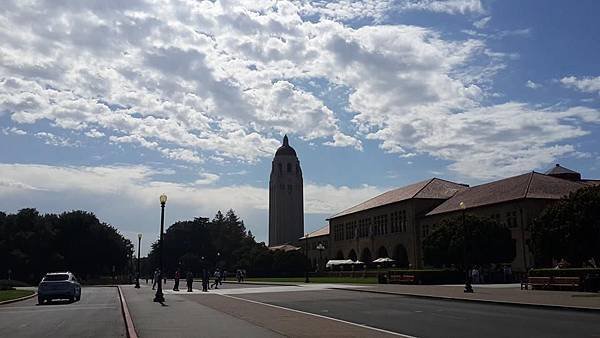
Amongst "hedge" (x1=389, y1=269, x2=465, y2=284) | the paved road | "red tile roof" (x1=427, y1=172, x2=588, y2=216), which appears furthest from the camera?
"red tile roof" (x1=427, y1=172, x2=588, y2=216)

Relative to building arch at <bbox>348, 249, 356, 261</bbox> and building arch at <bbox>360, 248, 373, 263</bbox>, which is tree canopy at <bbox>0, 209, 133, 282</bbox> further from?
building arch at <bbox>360, 248, 373, 263</bbox>

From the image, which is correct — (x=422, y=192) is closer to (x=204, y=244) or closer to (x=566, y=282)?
(x=566, y=282)

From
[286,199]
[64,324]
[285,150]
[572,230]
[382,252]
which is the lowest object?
[64,324]

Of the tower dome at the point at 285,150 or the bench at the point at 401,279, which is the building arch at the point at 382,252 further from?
the tower dome at the point at 285,150

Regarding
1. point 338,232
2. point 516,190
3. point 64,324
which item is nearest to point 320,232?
point 338,232

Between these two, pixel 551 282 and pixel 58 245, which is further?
pixel 58 245

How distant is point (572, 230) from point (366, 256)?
69338 mm

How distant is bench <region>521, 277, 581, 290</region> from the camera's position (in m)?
35.5

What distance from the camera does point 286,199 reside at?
16975cm

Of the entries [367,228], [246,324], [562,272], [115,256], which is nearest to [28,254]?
[115,256]

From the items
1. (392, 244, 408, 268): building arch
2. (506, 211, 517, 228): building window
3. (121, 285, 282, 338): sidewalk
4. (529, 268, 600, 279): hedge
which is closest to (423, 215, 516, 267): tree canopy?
(506, 211, 517, 228): building window

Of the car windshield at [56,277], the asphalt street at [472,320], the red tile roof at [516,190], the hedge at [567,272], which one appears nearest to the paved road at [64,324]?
the asphalt street at [472,320]

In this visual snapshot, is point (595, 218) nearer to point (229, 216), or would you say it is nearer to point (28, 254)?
point (28, 254)

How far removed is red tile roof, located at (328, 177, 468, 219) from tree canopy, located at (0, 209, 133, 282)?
41.9 metres
